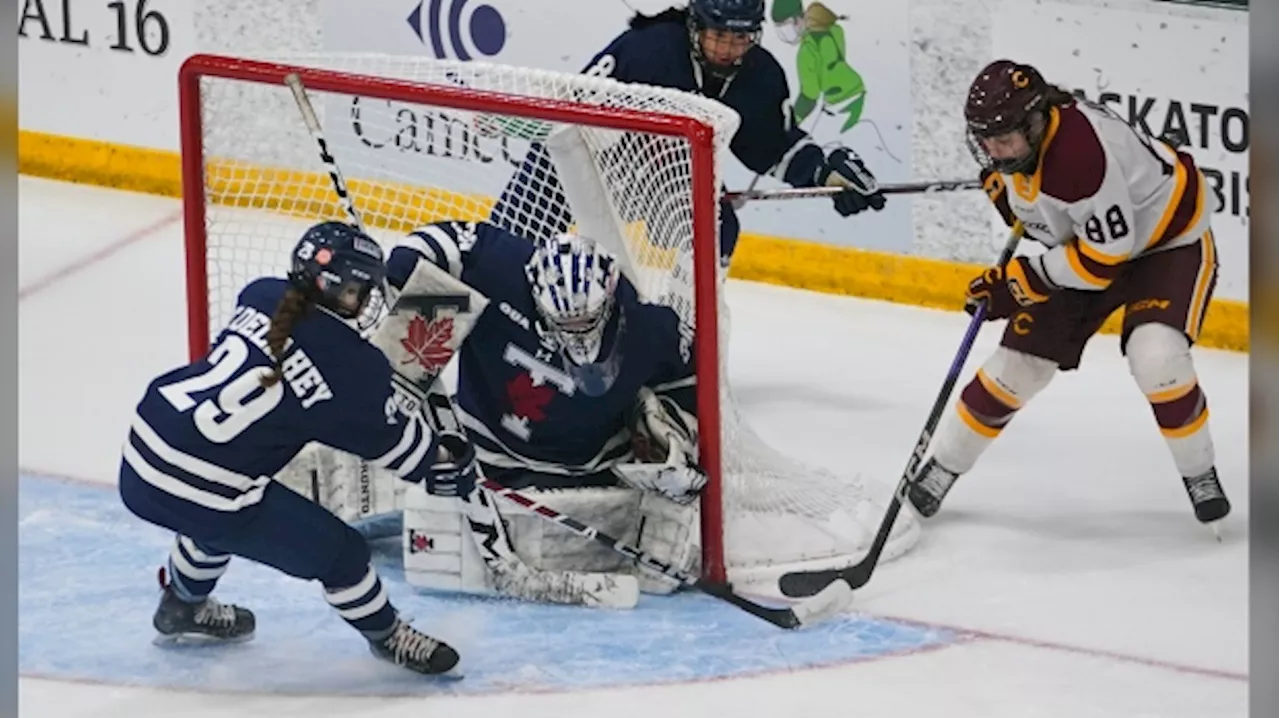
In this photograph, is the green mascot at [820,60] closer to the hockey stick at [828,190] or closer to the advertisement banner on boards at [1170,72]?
the advertisement banner on boards at [1170,72]

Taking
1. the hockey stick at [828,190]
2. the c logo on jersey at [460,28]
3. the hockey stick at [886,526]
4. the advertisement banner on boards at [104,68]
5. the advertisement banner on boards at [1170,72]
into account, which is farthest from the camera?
the advertisement banner on boards at [104,68]

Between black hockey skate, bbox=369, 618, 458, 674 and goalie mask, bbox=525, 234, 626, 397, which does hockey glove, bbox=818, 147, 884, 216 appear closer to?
goalie mask, bbox=525, 234, 626, 397

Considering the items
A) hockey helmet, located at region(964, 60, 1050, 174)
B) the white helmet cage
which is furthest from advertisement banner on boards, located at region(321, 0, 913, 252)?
the white helmet cage

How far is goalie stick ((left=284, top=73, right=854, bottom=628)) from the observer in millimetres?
2963

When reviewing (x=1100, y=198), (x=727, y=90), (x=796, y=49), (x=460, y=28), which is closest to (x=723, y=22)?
(x=727, y=90)

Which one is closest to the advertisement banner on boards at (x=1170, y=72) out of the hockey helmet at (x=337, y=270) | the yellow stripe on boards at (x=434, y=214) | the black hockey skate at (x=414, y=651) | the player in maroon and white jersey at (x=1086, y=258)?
the yellow stripe on boards at (x=434, y=214)

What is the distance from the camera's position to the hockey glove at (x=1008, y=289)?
3.05 metres

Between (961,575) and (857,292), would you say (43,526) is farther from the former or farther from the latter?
(857,292)

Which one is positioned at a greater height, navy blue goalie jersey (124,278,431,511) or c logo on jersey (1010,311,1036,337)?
navy blue goalie jersey (124,278,431,511)

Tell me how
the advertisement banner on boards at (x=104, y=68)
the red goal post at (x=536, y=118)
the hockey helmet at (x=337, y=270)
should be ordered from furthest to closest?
1. the advertisement banner on boards at (x=104, y=68)
2. the red goal post at (x=536, y=118)
3. the hockey helmet at (x=337, y=270)

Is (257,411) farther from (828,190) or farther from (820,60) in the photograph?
(820,60)

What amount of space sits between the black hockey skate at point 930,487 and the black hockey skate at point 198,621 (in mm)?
1154

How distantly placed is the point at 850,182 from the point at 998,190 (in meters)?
0.46

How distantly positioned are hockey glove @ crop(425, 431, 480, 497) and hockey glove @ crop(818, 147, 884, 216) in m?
1.02
